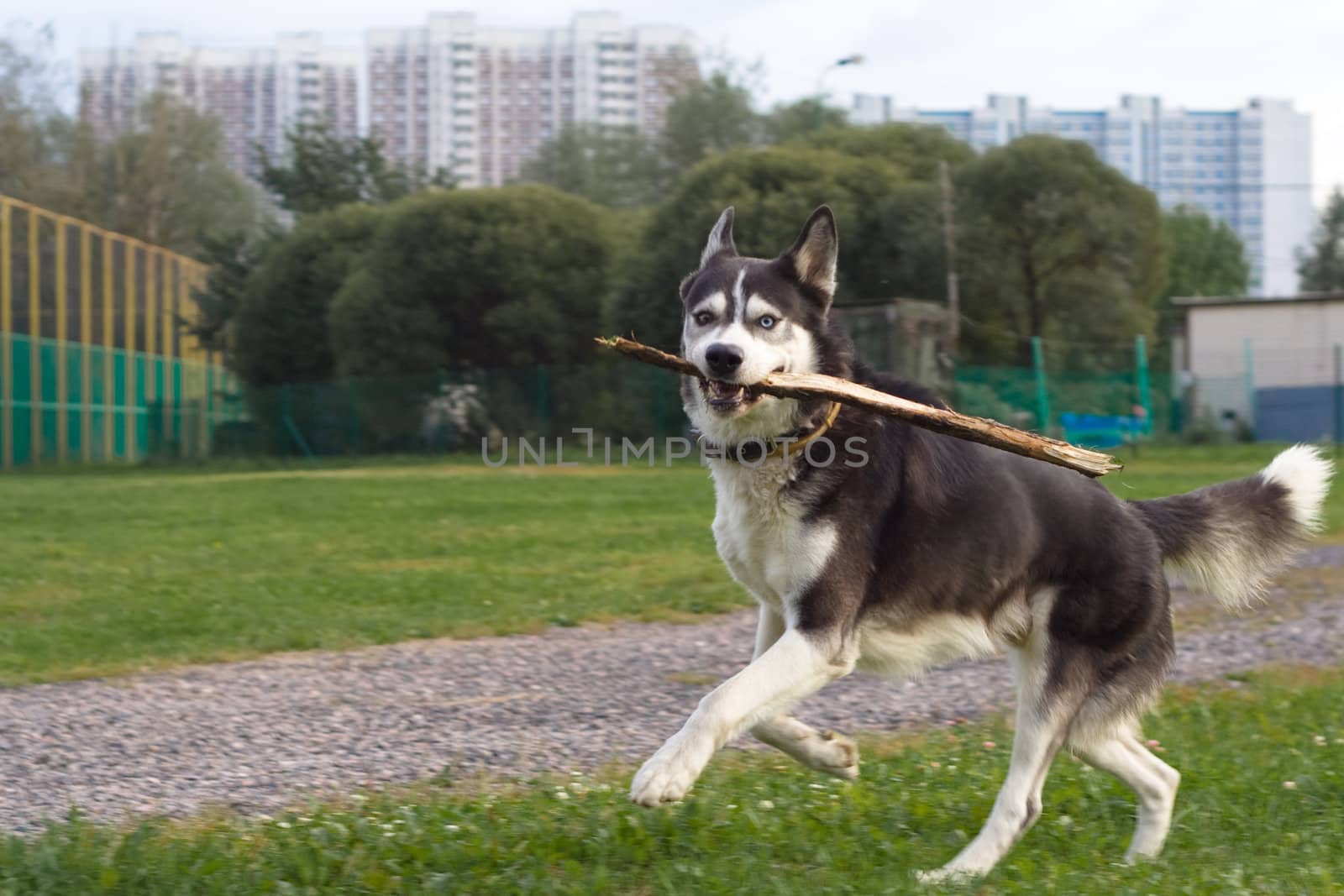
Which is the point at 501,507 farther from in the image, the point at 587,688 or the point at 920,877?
the point at 920,877

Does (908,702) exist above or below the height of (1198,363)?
below

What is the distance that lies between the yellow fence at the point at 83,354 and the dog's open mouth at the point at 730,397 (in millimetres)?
38396

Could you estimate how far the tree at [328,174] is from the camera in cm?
Answer: 5500

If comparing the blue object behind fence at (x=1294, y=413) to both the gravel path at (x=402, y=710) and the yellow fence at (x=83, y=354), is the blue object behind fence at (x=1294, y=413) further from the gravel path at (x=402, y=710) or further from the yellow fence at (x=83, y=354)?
the yellow fence at (x=83, y=354)

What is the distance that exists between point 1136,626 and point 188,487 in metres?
23.2

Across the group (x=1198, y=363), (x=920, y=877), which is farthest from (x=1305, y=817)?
(x=1198, y=363)

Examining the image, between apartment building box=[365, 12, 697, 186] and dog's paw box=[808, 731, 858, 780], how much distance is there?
514 feet

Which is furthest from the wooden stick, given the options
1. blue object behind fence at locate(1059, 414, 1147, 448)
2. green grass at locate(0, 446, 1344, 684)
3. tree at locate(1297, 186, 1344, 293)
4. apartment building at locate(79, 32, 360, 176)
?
apartment building at locate(79, 32, 360, 176)

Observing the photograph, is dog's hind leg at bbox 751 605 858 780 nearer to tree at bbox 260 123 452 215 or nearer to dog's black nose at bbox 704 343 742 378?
dog's black nose at bbox 704 343 742 378

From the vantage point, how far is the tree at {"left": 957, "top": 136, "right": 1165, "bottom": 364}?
35781 millimetres

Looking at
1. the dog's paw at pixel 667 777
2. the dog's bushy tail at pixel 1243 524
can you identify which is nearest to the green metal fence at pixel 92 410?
the dog's bushy tail at pixel 1243 524

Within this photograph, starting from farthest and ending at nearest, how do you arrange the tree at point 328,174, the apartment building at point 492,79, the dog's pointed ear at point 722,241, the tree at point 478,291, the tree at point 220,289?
the apartment building at point 492,79
the tree at point 328,174
the tree at point 220,289
the tree at point 478,291
the dog's pointed ear at point 722,241

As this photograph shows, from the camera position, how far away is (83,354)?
43531mm

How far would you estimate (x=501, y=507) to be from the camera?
19.6 metres
